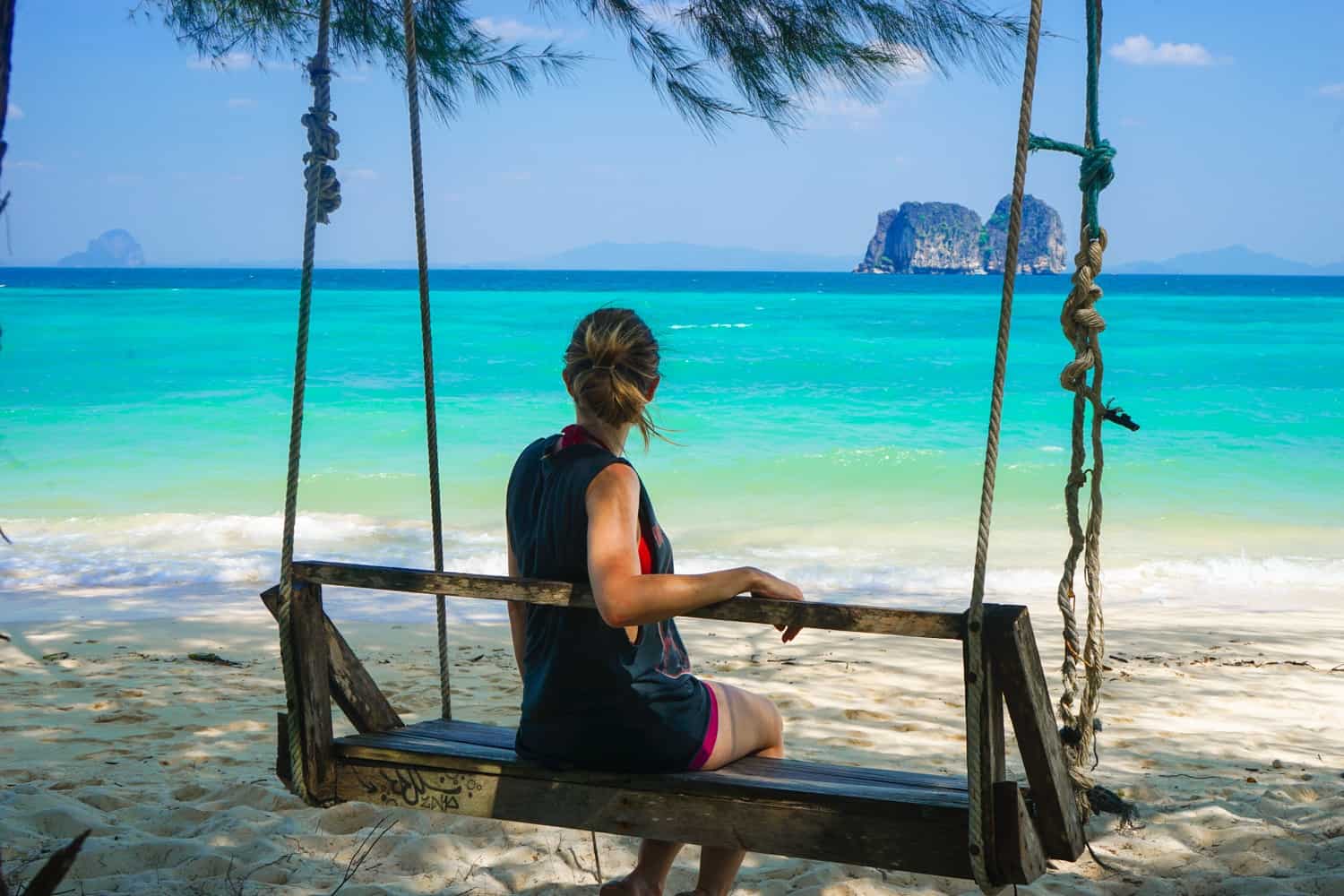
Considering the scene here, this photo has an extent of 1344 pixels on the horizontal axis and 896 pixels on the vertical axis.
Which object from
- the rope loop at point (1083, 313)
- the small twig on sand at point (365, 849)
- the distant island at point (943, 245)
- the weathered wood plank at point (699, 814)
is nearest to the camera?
the weathered wood plank at point (699, 814)

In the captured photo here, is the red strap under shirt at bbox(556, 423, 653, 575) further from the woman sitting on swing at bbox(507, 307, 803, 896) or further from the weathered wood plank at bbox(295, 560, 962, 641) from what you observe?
the weathered wood plank at bbox(295, 560, 962, 641)

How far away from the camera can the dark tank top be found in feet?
6.06

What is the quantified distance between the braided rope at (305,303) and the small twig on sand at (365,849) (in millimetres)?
608

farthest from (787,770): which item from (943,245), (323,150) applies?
(943,245)

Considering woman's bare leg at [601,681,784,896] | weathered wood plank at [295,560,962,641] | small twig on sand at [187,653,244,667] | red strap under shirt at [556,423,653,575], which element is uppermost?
red strap under shirt at [556,423,653,575]

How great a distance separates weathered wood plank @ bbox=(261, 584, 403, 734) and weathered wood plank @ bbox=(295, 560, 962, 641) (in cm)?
20

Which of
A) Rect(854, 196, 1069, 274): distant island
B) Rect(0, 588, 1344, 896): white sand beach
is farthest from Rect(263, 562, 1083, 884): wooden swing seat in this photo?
Rect(854, 196, 1069, 274): distant island

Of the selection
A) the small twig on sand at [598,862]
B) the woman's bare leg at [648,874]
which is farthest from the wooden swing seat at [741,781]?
the small twig on sand at [598,862]

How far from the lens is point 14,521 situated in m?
8.60

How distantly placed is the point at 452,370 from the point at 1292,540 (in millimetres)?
16489

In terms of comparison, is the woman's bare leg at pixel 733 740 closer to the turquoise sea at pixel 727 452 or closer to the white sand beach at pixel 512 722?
the white sand beach at pixel 512 722

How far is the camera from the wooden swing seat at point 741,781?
161 centimetres

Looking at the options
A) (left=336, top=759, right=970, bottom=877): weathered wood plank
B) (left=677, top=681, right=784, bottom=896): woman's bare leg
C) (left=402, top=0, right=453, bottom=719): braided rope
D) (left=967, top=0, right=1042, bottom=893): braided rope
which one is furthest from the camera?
(left=402, top=0, right=453, bottom=719): braided rope

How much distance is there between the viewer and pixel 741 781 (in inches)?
71.3
